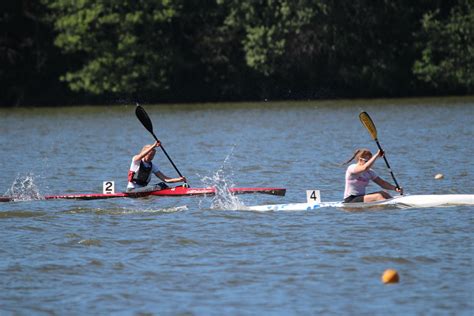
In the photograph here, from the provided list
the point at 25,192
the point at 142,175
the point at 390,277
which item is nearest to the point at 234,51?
the point at 25,192

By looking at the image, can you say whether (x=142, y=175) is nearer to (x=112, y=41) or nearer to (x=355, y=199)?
(x=355, y=199)

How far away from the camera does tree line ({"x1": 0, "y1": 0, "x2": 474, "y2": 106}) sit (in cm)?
5094

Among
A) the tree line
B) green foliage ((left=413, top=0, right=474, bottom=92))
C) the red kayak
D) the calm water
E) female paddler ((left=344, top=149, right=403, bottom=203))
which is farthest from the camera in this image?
the tree line

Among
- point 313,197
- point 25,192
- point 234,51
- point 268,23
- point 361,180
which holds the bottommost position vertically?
point 25,192

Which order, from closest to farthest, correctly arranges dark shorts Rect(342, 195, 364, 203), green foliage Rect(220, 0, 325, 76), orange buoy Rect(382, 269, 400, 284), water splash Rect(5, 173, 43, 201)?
orange buoy Rect(382, 269, 400, 284) → dark shorts Rect(342, 195, 364, 203) → water splash Rect(5, 173, 43, 201) → green foliage Rect(220, 0, 325, 76)

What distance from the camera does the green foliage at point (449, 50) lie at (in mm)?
50531

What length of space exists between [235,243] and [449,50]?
39387mm

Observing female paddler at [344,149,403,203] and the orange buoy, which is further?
female paddler at [344,149,403,203]

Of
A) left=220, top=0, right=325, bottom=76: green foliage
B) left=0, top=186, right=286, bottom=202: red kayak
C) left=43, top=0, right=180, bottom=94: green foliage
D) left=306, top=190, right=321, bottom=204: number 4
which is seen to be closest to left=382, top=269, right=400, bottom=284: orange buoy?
→ left=306, top=190, right=321, bottom=204: number 4

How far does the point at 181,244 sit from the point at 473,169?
972cm

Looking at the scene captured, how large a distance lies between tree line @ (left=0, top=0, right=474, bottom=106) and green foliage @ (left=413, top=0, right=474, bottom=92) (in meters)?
0.05

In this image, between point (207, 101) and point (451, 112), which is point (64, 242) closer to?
point (451, 112)

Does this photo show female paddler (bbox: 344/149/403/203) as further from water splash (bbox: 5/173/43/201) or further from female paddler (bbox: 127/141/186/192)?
water splash (bbox: 5/173/43/201)

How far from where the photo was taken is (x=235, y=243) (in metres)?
13.9
